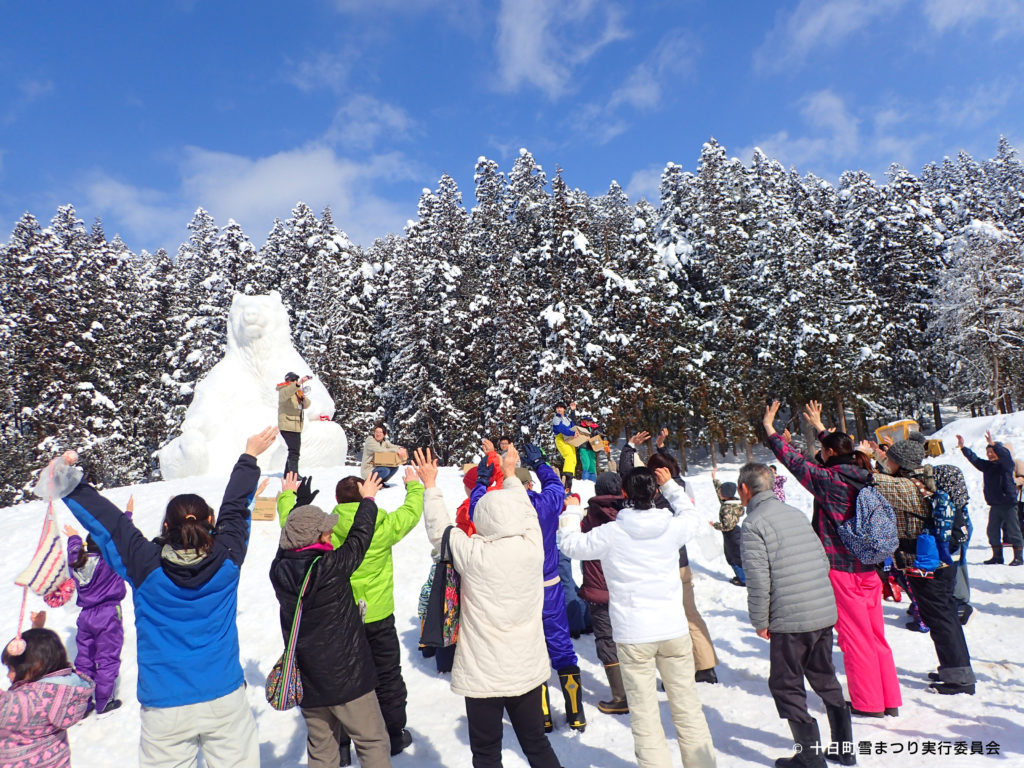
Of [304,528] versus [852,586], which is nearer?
[304,528]

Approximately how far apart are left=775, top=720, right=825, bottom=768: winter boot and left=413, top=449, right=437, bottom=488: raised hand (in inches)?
114

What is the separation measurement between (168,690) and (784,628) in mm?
3742

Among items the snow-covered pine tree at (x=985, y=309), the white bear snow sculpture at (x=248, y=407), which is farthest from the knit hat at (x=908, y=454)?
the snow-covered pine tree at (x=985, y=309)

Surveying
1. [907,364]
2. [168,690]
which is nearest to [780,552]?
[168,690]

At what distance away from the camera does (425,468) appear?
13.5 ft

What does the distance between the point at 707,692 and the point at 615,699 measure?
0.87 metres

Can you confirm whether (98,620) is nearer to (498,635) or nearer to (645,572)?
(498,635)

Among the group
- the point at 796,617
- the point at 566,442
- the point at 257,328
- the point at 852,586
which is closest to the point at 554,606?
the point at 796,617

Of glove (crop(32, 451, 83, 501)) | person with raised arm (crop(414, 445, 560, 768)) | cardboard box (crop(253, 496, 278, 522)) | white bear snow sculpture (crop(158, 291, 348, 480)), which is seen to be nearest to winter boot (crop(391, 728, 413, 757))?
person with raised arm (crop(414, 445, 560, 768))

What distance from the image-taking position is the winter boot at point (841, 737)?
3.98 m

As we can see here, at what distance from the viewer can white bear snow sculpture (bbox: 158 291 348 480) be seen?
1216 cm

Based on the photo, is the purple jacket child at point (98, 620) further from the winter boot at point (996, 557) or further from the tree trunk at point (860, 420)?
the tree trunk at point (860, 420)

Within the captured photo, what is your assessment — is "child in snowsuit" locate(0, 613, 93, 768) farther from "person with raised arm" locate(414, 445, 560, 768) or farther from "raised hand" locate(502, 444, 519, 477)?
"raised hand" locate(502, 444, 519, 477)

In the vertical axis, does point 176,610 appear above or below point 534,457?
below
